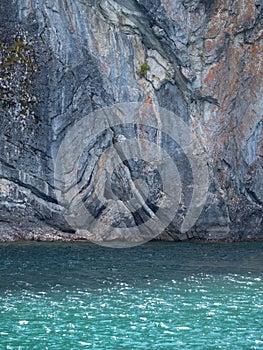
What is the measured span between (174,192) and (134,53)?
9.99 metres

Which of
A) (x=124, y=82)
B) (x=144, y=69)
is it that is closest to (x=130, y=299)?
(x=124, y=82)

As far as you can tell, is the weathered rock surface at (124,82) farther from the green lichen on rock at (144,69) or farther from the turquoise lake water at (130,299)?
the turquoise lake water at (130,299)

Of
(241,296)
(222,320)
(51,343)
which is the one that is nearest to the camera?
(51,343)

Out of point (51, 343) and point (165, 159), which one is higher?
point (165, 159)

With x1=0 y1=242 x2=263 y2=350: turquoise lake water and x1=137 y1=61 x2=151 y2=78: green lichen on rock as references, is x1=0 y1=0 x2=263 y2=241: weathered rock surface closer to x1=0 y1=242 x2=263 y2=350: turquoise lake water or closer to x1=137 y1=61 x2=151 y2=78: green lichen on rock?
x1=137 y1=61 x2=151 y2=78: green lichen on rock

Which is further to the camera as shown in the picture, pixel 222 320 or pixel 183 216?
pixel 183 216

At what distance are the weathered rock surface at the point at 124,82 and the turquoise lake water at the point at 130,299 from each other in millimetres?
5844

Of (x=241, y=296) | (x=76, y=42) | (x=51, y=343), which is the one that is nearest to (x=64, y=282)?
(x=241, y=296)

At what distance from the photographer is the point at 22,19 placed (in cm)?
4891

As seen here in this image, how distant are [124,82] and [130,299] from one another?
23.6 m

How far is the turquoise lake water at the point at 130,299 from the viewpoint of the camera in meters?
22.8

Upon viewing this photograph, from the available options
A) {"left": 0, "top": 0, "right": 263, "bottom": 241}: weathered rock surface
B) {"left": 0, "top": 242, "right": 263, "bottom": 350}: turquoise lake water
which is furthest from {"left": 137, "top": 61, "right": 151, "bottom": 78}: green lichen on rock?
{"left": 0, "top": 242, "right": 263, "bottom": 350}: turquoise lake water

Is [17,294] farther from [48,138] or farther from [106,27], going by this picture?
[106,27]

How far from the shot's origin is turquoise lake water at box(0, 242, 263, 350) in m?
22.8
